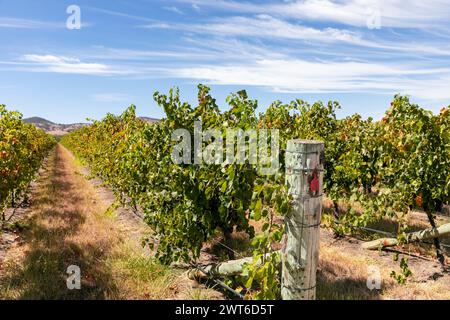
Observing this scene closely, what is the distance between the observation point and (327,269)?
262 inches

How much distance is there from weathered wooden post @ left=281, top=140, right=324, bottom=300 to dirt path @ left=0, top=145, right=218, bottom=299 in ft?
8.30

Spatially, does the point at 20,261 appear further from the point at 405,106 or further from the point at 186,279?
the point at 405,106

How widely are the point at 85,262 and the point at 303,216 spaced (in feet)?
16.4

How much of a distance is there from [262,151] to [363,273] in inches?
172

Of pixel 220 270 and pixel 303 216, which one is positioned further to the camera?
pixel 220 270

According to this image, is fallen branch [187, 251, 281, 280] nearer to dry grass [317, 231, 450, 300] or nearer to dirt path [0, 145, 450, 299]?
dirt path [0, 145, 450, 299]

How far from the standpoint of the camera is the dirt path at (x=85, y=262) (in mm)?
5145

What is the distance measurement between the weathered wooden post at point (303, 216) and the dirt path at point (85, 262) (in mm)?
2531

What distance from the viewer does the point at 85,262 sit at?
6309mm

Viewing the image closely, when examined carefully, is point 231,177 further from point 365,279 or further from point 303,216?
point 365,279

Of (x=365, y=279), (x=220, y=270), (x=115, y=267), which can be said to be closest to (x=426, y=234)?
(x=365, y=279)
